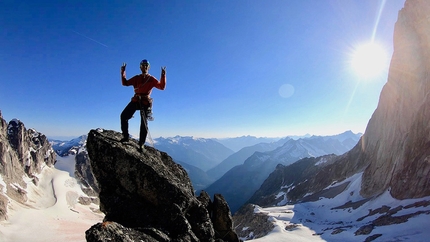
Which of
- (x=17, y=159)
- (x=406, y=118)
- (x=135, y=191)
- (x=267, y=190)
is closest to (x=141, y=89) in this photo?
(x=135, y=191)

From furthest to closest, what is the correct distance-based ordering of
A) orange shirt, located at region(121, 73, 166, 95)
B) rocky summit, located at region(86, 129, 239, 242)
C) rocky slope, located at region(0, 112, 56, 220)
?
rocky slope, located at region(0, 112, 56, 220)
orange shirt, located at region(121, 73, 166, 95)
rocky summit, located at region(86, 129, 239, 242)

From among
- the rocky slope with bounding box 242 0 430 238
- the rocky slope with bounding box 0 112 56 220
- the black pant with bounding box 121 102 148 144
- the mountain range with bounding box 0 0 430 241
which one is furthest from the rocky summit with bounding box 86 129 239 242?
the rocky slope with bounding box 0 112 56 220

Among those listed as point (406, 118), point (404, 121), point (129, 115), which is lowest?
point (129, 115)

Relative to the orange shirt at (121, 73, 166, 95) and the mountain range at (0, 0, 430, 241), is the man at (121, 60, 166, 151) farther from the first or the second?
the mountain range at (0, 0, 430, 241)

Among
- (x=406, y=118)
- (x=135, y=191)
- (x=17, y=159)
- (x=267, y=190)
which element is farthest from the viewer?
(x=267, y=190)

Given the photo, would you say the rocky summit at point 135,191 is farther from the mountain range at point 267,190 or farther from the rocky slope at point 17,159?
the rocky slope at point 17,159

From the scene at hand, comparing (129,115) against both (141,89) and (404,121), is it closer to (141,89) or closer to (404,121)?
(141,89)

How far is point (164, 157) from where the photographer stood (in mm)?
14477

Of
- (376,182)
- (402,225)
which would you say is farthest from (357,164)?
(402,225)

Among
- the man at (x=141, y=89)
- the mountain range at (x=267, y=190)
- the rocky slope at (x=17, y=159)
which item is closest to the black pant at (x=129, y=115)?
the man at (x=141, y=89)

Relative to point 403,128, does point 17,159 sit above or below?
above

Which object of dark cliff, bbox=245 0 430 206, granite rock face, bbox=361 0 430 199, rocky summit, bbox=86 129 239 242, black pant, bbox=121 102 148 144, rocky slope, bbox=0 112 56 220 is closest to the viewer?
rocky summit, bbox=86 129 239 242

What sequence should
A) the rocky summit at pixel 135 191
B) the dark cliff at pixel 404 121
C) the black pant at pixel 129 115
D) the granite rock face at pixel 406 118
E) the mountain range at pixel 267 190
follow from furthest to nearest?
the dark cliff at pixel 404 121 → the granite rock face at pixel 406 118 → the black pant at pixel 129 115 → the mountain range at pixel 267 190 → the rocky summit at pixel 135 191

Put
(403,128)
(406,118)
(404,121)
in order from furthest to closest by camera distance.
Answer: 1. (403,128)
2. (404,121)
3. (406,118)
